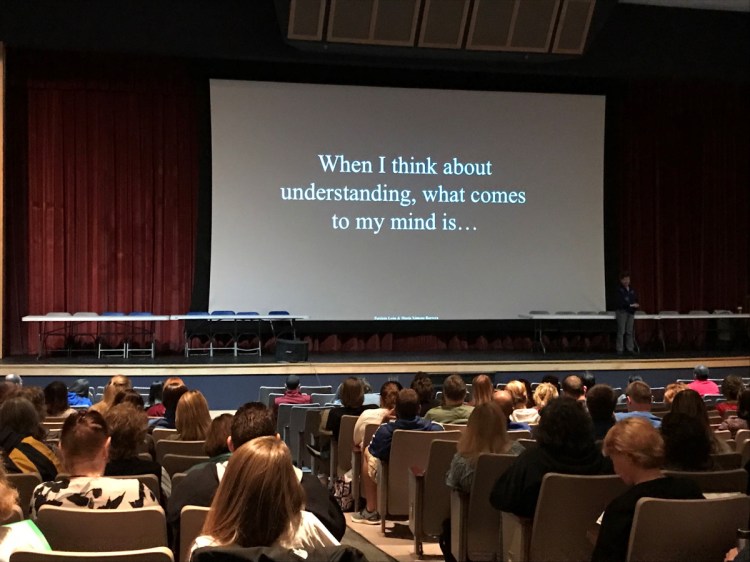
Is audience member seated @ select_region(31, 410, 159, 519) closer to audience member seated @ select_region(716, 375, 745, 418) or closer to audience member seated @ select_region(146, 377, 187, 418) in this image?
audience member seated @ select_region(146, 377, 187, 418)

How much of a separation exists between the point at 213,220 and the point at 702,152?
780 cm

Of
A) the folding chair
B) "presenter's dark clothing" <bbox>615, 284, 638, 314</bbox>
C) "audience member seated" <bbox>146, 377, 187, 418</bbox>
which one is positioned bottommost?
the folding chair

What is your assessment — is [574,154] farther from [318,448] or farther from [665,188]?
[318,448]

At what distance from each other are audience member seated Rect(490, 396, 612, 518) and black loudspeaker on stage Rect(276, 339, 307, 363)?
24.3ft

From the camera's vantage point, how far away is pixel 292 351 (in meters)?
10.7

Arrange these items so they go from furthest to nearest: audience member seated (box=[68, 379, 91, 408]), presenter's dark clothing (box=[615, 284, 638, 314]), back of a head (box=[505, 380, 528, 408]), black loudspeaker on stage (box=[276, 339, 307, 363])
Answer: presenter's dark clothing (box=[615, 284, 638, 314])
black loudspeaker on stage (box=[276, 339, 307, 363])
audience member seated (box=[68, 379, 91, 408])
back of a head (box=[505, 380, 528, 408])

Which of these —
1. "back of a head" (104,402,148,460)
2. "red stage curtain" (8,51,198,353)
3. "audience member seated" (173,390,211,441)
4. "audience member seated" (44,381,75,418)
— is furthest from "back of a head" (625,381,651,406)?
"red stage curtain" (8,51,198,353)

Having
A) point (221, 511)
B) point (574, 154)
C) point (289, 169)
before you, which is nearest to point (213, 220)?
point (289, 169)

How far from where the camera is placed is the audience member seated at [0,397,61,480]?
3695 mm

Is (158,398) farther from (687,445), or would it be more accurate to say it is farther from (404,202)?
(404,202)

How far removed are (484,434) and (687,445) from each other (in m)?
0.93

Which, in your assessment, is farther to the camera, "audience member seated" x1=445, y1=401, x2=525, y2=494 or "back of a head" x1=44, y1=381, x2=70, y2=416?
"back of a head" x1=44, y1=381, x2=70, y2=416

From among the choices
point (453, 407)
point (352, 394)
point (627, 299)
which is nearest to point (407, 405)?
point (453, 407)

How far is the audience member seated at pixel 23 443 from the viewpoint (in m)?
3.70
